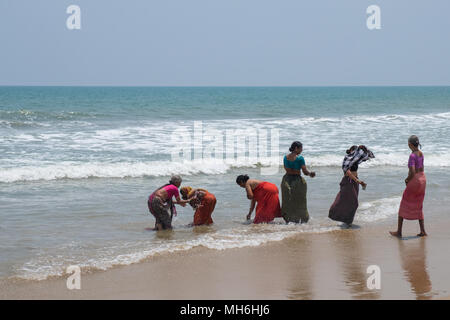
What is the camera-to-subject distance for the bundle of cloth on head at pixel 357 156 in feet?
26.0

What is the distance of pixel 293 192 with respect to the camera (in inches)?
327

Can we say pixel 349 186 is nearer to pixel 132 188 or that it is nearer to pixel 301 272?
pixel 301 272

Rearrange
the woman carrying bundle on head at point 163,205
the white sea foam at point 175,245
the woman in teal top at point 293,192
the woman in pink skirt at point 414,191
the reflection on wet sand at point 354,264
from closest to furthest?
1. the reflection on wet sand at point 354,264
2. the white sea foam at point 175,245
3. the woman in pink skirt at point 414,191
4. the woman carrying bundle on head at point 163,205
5. the woman in teal top at point 293,192

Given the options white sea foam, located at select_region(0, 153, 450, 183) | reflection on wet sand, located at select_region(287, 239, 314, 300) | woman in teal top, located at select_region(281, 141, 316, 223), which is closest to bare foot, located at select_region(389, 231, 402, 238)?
reflection on wet sand, located at select_region(287, 239, 314, 300)

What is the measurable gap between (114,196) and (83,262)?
4.45 meters

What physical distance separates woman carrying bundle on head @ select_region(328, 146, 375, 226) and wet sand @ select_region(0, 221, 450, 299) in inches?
32.7

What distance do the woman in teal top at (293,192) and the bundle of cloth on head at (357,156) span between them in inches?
26.1

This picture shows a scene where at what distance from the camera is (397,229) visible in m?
7.94

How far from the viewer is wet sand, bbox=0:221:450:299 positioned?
521 cm

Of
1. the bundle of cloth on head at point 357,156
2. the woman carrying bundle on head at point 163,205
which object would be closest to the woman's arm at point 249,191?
the woman carrying bundle on head at point 163,205

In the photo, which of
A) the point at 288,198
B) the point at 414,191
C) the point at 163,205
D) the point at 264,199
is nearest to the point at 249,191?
the point at 264,199

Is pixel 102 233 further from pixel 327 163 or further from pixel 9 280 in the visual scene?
pixel 327 163

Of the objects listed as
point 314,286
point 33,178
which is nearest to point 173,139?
point 33,178

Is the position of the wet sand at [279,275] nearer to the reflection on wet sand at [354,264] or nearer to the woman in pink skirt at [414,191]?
the reflection on wet sand at [354,264]
